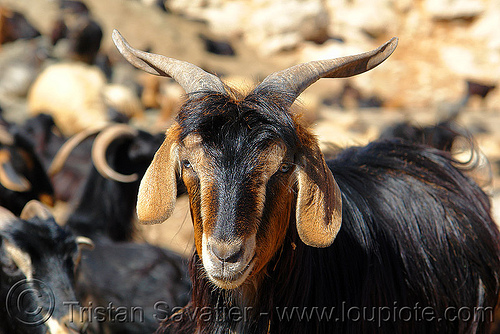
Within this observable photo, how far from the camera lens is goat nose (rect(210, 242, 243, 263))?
2.02m

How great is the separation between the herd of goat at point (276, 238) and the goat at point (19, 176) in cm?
116

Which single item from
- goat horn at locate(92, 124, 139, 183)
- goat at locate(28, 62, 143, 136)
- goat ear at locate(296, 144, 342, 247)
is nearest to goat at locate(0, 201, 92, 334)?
goat ear at locate(296, 144, 342, 247)

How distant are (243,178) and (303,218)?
1.07 feet

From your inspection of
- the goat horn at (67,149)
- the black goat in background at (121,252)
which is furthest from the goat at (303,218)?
the goat horn at (67,149)

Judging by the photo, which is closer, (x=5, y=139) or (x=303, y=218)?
(x=303, y=218)

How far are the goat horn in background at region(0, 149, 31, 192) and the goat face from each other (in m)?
3.16

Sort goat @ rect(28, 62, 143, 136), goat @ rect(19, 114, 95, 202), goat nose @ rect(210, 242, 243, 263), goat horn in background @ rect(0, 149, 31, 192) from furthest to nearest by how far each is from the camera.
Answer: goat @ rect(28, 62, 143, 136) < goat @ rect(19, 114, 95, 202) < goat horn in background @ rect(0, 149, 31, 192) < goat nose @ rect(210, 242, 243, 263)

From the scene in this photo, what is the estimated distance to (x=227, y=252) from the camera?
6.61ft

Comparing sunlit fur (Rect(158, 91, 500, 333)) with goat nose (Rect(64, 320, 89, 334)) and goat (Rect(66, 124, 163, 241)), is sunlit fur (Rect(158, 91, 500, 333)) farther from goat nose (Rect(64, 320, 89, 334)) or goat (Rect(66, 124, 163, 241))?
goat (Rect(66, 124, 163, 241))

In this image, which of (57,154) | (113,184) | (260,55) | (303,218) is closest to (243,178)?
(303,218)

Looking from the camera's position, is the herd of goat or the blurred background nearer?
the herd of goat

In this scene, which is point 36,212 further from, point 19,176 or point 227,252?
point 227,252

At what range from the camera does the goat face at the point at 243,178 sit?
2080 millimetres

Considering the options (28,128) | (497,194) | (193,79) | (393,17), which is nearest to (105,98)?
(28,128)
